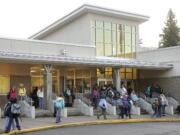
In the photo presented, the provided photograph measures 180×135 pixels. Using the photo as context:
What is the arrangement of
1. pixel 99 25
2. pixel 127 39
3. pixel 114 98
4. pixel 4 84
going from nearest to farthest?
pixel 4 84 < pixel 114 98 < pixel 99 25 < pixel 127 39

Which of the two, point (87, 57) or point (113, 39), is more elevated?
point (113, 39)

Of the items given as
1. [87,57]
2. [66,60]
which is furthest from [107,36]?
[66,60]

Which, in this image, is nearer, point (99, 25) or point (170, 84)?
point (170, 84)

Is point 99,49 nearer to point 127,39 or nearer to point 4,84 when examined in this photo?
point 127,39

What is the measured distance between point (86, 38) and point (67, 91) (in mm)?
9046

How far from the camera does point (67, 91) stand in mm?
31688

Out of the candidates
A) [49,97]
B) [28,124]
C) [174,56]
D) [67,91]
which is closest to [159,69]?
[174,56]

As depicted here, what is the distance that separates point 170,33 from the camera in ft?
263

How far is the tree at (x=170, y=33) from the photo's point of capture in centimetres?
7844

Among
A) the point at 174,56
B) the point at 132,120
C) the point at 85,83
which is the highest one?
the point at 174,56

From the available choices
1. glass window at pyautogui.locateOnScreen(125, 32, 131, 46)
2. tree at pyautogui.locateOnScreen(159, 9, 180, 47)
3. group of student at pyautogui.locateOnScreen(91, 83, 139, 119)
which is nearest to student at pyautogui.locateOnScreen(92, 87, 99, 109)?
A: group of student at pyautogui.locateOnScreen(91, 83, 139, 119)

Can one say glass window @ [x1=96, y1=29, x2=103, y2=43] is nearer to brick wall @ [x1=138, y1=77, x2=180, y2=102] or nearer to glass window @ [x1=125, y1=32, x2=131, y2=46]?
glass window @ [x1=125, y1=32, x2=131, y2=46]

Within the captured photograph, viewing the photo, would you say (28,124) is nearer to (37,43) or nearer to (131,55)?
(37,43)

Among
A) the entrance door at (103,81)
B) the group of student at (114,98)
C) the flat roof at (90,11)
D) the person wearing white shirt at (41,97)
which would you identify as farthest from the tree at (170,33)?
the person wearing white shirt at (41,97)
